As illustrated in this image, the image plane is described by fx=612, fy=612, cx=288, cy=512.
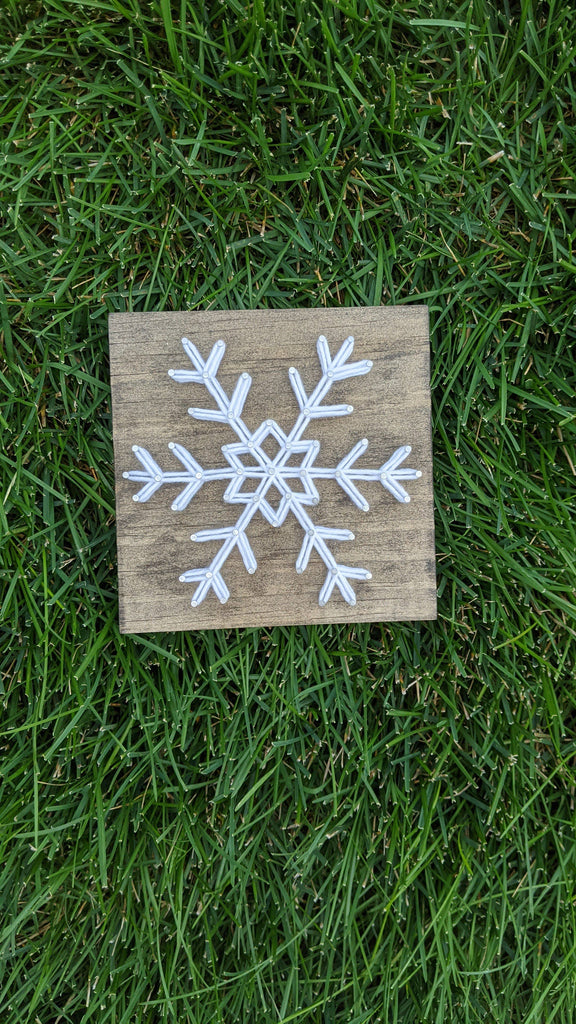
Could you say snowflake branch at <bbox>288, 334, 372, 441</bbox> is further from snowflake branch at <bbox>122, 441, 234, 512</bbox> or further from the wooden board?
snowflake branch at <bbox>122, 441, 234, 512</bbox>

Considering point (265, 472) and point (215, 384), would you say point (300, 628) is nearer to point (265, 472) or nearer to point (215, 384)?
point (265, 472)

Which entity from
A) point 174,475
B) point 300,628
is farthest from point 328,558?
point 174,475

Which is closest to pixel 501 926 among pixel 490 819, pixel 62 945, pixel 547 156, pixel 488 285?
pixel 490 819

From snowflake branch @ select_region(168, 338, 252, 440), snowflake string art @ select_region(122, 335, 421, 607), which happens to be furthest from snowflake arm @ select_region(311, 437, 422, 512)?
snowflake branch @ select_region(168, 338, 252, 440)

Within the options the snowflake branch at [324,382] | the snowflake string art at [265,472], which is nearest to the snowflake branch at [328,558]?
the snowflake string art at [265,472]

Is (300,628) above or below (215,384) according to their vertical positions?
below

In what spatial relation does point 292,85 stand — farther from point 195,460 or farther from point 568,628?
point 568,628

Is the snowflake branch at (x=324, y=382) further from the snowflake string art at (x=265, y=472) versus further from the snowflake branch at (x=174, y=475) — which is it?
the snowflake branch at (x=174, y=475)
